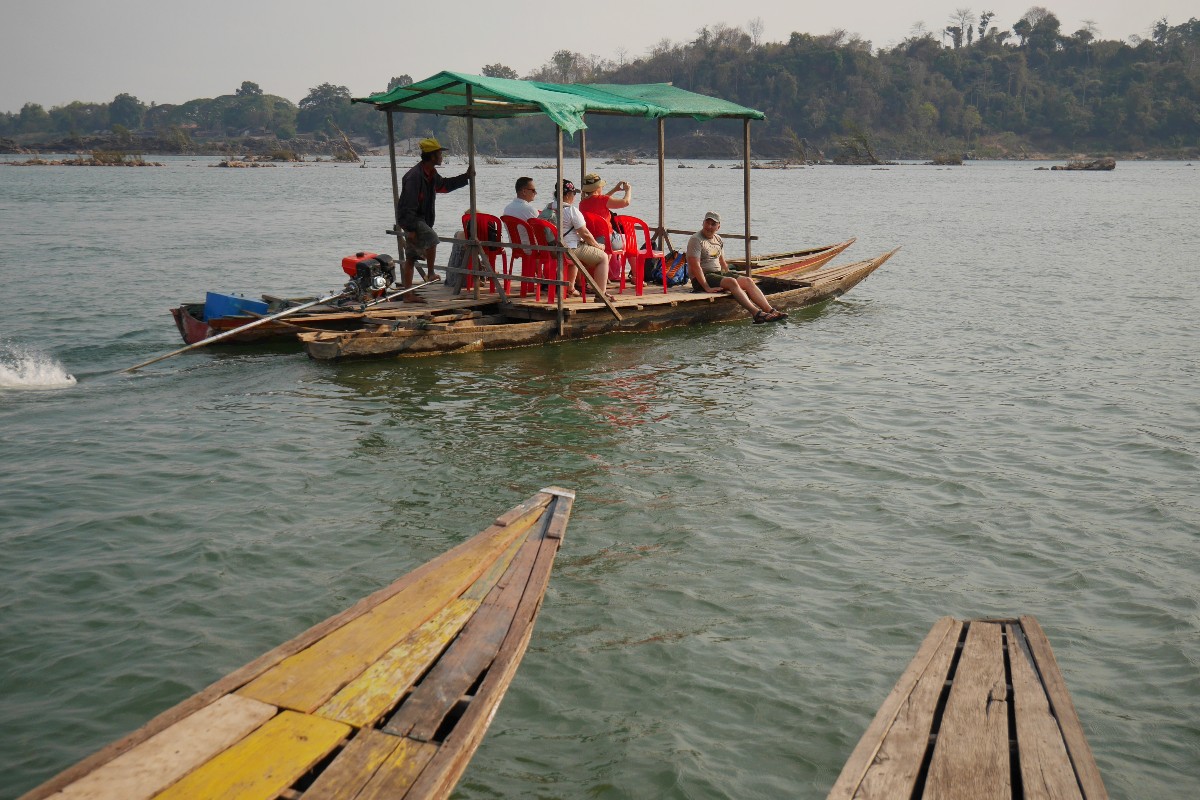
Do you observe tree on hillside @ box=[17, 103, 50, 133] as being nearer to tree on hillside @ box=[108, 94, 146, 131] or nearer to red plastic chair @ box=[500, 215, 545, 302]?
tree on hillside @ box=[108, 94, 146, 131]

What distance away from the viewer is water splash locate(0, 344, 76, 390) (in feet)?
38.5

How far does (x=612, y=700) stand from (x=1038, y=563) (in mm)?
3621

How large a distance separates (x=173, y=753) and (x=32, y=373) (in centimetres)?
985

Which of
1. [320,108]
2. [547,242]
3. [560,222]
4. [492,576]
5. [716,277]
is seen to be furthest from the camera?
[320,108]

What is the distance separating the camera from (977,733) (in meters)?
4.30

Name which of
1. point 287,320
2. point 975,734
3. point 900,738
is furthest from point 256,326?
point 975,734

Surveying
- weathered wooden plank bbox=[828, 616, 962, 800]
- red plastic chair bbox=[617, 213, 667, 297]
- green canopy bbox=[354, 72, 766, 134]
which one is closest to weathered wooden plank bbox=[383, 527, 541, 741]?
weathered wooden plank bbox=[828, 616, 962, 800]

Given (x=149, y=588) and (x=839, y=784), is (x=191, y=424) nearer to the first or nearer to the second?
(x=149, y=588)

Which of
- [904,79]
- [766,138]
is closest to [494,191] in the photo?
[766,138]

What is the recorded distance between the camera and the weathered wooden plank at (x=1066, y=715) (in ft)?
12.9

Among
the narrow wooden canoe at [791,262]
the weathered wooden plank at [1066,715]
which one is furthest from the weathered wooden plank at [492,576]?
the narrow wooden canoe at [791,262]

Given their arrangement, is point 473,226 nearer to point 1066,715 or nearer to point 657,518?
point 657,518

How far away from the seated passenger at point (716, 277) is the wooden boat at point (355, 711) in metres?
10.2

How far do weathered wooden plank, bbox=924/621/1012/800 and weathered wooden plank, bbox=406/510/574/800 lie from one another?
6.07 ft
